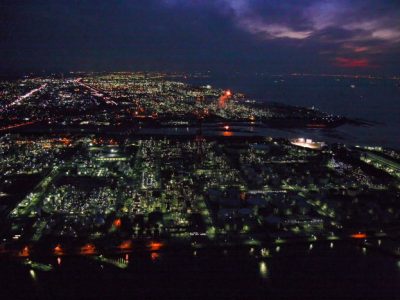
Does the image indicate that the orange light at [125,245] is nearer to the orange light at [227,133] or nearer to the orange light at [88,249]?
the orange light at [88,249]

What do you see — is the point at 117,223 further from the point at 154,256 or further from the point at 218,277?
the point at 218,277

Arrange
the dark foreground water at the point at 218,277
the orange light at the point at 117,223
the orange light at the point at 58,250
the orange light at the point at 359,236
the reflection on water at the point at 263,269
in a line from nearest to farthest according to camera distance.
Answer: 1. the dark foreground water at the point at 218,277
2. the reflection on water at the point at 263,269
3. the orange light at the point at 58,250
4. the orange light at the point at 359,236
5. the orange light at the point at 117,223

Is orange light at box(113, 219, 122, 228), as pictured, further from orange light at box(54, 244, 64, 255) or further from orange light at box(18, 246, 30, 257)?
orange light at box(18, 246, 30, 257)

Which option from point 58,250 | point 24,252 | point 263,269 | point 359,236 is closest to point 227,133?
point 359,236

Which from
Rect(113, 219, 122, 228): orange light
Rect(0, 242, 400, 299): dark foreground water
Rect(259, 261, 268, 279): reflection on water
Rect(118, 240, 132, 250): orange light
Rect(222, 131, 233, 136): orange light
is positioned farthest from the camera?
Rect(222, 131, 233, 136): orange light

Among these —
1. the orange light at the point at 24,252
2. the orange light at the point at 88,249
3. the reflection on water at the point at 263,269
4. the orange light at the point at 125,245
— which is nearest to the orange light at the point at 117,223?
the orange light at the point at 125,245

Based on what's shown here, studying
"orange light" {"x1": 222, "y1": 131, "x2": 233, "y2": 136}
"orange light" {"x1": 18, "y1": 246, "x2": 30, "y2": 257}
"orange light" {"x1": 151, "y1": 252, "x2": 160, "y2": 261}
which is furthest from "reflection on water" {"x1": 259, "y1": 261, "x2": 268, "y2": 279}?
"orange light" {"x1": 222, "y1": 131, "x2": 233, "y2": 136}
